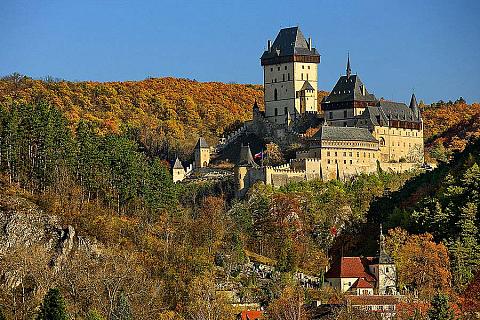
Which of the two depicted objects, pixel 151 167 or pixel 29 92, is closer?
pixel 151 167

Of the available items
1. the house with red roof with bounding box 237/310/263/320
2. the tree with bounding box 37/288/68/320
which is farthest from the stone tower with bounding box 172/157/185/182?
the tree with bounding box 37/288/68/320

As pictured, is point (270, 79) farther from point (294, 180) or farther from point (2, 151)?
point (2, 151)

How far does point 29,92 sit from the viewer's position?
15338 cm

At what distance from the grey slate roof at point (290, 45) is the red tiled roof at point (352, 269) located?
3596cm

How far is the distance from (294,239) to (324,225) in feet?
15.8

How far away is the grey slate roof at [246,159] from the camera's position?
108 metres

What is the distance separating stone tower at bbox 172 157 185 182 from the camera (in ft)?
375

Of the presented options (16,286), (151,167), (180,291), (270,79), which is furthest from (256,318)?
(270,79)

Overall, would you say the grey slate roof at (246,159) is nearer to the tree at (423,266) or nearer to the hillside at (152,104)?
the hillside at (152,104)

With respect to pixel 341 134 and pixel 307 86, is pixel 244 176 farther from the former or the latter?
pixel 307 86

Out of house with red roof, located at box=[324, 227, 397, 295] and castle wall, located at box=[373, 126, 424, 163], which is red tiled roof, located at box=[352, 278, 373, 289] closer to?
house with red roof, located at box=[324, 227, 397, 295]

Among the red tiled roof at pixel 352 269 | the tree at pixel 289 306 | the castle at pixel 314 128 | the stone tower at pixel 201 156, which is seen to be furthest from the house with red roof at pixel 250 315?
the stone tower at pixel 201 156

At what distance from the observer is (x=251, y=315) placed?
8269cm

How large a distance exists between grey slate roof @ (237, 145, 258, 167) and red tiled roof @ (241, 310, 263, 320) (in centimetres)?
2570
